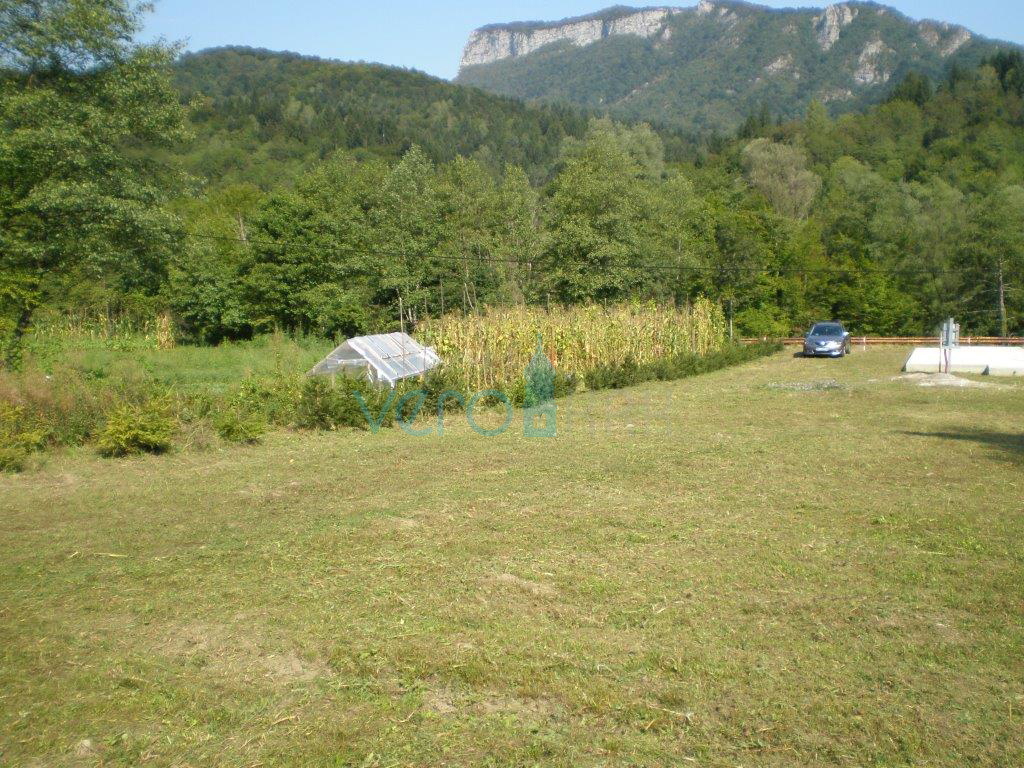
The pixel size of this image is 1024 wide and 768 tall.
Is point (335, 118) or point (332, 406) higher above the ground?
point (335, 118)

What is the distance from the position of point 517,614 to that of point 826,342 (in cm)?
3272

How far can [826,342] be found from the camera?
35.8m

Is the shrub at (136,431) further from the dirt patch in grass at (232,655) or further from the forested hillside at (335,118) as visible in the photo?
the forested hillside at (335,118)

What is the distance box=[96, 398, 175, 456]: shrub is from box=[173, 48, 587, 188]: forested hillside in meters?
48.3

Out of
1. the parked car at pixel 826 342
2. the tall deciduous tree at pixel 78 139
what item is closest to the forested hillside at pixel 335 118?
the tall deciduous tree at pixel 78 139

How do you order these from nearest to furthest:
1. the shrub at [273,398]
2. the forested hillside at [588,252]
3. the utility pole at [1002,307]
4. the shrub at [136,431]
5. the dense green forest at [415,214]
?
the shrub at [136,431]
the shrub at [273,398]
the dense green forest at [415,214]
the forested hillside at [588,252]
the utility pole at [1002,307]

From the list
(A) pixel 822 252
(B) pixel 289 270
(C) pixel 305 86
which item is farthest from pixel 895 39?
(B) pixel 289 270

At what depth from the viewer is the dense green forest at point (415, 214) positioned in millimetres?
21188

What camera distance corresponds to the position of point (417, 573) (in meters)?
7.03

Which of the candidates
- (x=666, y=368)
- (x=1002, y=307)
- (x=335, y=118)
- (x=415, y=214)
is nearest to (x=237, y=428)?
(x=666, y=368)

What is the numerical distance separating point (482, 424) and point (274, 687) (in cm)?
1203

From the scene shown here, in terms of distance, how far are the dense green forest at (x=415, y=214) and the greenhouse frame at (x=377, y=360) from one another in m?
6.14

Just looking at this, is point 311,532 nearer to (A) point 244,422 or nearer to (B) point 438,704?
(B) point 438,704

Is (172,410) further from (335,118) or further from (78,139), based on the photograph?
(335,118)
